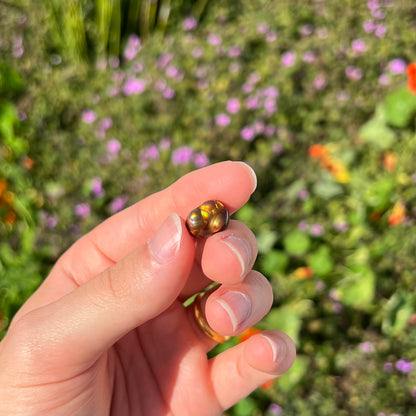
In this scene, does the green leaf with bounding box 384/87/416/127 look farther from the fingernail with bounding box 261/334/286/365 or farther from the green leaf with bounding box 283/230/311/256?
the fingernail with bounding box 261/334/286/365

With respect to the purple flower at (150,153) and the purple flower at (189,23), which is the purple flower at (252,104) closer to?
the purple flower at (150,153)

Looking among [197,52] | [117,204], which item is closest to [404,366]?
[117,204]

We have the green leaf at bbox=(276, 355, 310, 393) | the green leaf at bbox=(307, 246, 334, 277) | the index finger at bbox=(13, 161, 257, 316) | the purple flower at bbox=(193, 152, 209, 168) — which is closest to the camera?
the index finger at bbox=(13, 161, 257, 316)

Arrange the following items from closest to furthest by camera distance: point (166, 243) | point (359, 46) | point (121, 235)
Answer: point (166, 243)
point (121, 235)
point (359, 46)

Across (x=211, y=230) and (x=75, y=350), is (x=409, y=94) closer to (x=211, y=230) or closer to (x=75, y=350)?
(x=211, y=230)

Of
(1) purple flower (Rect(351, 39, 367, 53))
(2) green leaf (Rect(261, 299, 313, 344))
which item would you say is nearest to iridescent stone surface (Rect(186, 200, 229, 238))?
(2) green leaf (Rect(261, 299, 313, 344))

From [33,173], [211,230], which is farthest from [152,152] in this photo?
[211,230]

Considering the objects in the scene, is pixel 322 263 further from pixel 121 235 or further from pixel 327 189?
pixel 121 235
